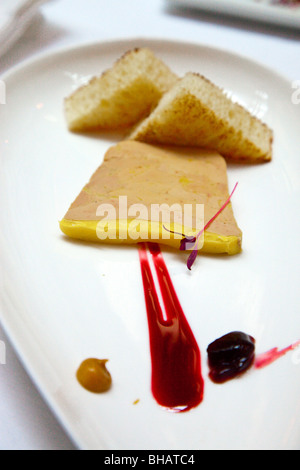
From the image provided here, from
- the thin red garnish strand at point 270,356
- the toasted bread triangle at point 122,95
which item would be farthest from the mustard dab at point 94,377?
the toasted bread triangle at point 122,95

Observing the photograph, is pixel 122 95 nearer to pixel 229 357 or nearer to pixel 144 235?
pixel 144 235

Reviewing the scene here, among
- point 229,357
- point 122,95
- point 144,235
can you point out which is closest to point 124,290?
point 144,235

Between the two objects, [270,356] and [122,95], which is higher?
[122,95]

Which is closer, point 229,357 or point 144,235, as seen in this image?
point 229,357

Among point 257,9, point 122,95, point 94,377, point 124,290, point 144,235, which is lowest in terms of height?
point 94,377

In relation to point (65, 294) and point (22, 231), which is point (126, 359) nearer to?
point (65, 294)

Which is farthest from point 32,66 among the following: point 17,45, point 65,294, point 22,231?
point 65,294
